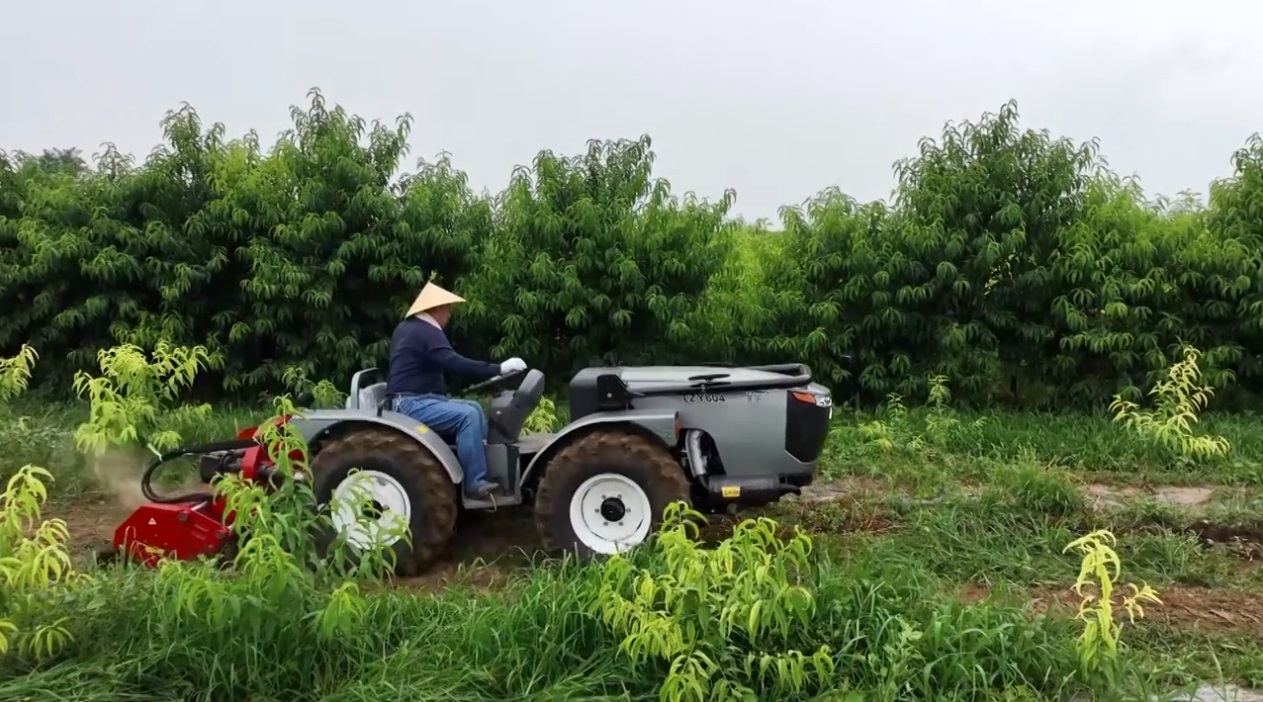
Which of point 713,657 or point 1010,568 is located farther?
point 1010,568

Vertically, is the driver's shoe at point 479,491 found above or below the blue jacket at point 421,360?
below

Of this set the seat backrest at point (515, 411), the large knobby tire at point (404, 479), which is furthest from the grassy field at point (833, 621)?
the seat backrest at point (515, 411)

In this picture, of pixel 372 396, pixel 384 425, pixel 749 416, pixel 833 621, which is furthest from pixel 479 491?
pixel 833 621

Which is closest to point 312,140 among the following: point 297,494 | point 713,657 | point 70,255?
point 70,255

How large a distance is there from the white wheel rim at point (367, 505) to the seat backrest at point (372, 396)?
63 centimetres

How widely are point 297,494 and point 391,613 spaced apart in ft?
2.19

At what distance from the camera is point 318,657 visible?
3625 mm

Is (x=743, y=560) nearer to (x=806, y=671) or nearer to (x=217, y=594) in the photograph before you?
(x=806, y=671)

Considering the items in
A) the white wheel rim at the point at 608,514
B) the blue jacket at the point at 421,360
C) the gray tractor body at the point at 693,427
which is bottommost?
the white wheel rim at the point at 608,514

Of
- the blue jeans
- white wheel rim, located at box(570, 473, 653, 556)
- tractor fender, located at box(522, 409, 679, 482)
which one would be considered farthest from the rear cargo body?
the blue jeans

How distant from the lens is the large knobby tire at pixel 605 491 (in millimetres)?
4852

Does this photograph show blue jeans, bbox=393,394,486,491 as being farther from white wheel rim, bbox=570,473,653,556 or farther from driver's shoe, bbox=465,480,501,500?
white wheel rim, bbox=570,473,653,556

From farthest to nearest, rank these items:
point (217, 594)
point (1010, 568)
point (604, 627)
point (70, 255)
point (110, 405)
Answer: point (70, 255), point (110, 405), point (1010, 568), point (604, 627), point (217, 594)

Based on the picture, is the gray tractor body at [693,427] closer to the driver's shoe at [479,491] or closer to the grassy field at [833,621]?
the driver's shoe at [479,491]
